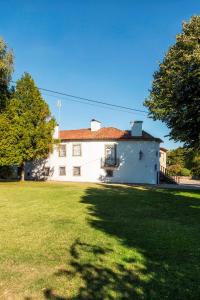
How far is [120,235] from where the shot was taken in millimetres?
10625

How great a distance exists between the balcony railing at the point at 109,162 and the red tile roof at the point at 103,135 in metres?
2.83

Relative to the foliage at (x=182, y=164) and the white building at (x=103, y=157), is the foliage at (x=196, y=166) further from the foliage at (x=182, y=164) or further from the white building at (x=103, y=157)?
the white building at (x=103, y=157)

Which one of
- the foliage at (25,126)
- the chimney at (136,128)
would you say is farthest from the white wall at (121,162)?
the foliage at (25,126)

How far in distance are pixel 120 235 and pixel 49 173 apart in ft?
127

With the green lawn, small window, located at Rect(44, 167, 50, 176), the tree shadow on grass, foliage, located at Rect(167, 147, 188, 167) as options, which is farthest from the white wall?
the tree shadow on grass

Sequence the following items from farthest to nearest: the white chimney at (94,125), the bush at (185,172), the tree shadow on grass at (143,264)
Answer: the bush at (185,172), the white chimney at (94,125), the tree shadow on grass at (143,264)

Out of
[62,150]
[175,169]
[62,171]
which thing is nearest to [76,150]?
[62,150]

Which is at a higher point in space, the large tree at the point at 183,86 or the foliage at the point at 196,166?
the large tree at the point at 183,86

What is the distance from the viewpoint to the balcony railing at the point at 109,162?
43.6 meters

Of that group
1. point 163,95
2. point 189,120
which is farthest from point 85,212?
point 163,95

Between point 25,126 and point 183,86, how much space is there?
22.4m

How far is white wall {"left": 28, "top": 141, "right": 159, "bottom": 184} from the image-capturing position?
139ft

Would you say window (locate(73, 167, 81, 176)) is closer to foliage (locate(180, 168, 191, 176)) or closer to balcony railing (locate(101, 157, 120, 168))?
balcony railing (locate(101, 157, 120, 168))

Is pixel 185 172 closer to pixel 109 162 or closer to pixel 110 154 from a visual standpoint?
pixel 110 154
